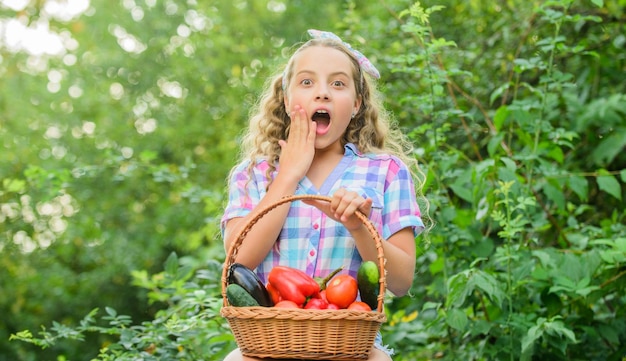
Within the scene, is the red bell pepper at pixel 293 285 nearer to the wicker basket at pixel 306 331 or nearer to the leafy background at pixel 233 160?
the wicker basket at pixel 306 331

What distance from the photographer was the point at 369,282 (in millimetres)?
2154

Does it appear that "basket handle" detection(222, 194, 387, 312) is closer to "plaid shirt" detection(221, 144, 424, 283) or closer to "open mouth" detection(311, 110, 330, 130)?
"plaid shirt" detection(221, 144, 424, 283)

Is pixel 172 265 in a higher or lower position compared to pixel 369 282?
lower

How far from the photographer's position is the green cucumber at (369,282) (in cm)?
215

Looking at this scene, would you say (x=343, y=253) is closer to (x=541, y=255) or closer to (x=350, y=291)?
(x=350, y=291)

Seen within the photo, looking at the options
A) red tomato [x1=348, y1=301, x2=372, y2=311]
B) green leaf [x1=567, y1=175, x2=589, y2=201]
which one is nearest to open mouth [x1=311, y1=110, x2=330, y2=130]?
red tomato [x1=348, y1=301, x2=372, y2=311]

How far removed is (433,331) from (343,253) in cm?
141

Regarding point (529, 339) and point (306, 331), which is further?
point (529, 339)

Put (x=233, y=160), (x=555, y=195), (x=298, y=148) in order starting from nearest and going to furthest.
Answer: (x=298, y=148) → (x=555, y=195) → (x=233, y=160)

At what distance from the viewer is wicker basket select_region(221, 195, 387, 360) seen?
6.43ft

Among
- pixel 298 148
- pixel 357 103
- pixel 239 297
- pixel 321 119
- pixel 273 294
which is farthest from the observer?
pixel 357 103

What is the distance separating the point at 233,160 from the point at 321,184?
172 cm

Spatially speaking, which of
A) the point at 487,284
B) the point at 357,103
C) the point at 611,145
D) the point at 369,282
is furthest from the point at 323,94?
the point at 611,145

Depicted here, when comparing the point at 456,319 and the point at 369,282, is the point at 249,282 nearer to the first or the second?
the point at 369,282
